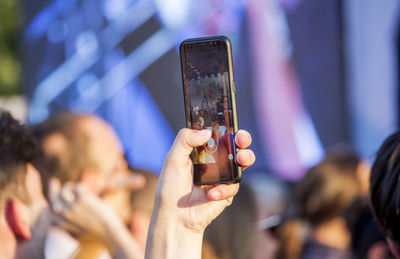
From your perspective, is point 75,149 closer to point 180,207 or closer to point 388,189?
point 180,207

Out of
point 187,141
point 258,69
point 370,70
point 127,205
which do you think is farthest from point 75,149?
point 370,70

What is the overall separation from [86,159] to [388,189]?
5.80 ft

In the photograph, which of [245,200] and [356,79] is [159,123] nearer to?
[356,79]

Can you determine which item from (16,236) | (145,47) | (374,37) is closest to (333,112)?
(374,37)

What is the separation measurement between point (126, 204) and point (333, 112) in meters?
2.92

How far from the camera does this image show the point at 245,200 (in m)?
2.46

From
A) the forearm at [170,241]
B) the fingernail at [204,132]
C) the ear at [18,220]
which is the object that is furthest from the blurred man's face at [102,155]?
the fingernail at [204,132]

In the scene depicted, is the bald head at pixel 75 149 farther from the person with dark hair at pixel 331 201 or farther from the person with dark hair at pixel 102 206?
the person with dark hair at pixel 331 201

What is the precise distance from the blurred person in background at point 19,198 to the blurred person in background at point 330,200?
1754 mm

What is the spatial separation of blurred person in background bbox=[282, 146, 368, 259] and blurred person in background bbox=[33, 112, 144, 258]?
3.54 feet

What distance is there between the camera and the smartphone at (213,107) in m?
1.26

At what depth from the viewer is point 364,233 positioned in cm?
228

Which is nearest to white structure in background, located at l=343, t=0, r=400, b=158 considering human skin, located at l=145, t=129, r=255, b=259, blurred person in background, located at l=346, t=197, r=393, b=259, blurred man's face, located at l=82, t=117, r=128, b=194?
blurred person in background, located at l=346, t=197, r=393, b=259

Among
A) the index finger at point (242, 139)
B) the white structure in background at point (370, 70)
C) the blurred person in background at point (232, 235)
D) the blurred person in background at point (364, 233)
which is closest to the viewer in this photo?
the index finger at point (242, 139)
